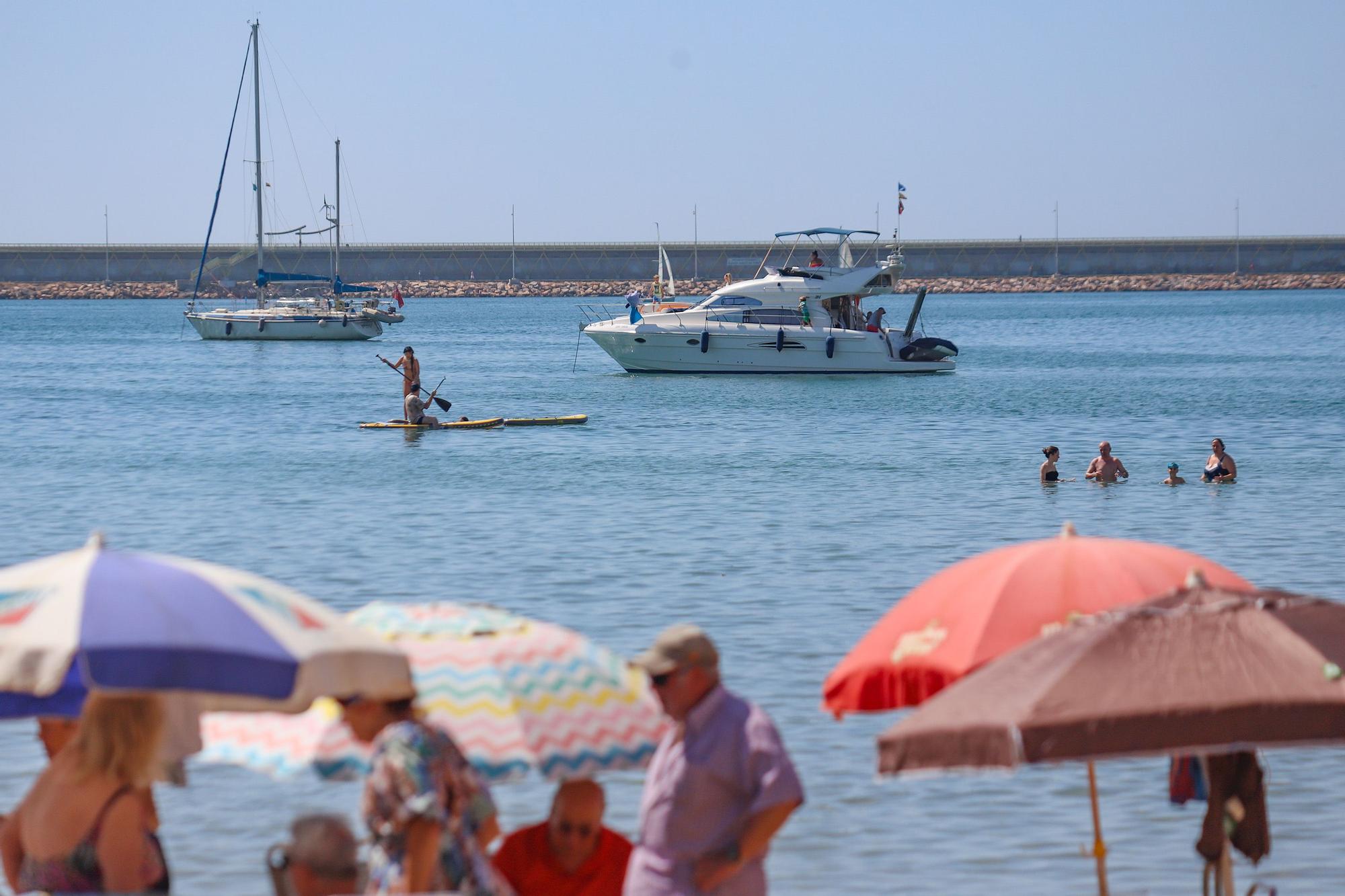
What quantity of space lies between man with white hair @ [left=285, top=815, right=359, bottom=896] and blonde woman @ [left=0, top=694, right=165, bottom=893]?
1.80 ft

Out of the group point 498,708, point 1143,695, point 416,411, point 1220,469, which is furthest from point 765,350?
point 1143,695

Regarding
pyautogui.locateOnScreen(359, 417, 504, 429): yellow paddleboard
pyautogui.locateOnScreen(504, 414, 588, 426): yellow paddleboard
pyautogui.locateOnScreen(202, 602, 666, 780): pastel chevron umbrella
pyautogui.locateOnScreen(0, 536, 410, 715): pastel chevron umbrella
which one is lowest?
pyautogui.locateOnScreen(504, 414, 588, 426): yellow paddleboard

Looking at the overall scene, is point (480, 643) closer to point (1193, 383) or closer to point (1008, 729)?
point (1008, 729)

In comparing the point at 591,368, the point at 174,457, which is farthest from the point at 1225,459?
the point at 591,368

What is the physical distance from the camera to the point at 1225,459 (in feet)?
87.0

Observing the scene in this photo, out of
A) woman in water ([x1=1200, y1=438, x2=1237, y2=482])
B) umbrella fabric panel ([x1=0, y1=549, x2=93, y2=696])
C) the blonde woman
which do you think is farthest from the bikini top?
woman in water ([x1=1200, y1=438, x2=1237, y2=482])

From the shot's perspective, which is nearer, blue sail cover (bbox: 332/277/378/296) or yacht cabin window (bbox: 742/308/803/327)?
yacht cabin window (bbox: 742/308/803/327)

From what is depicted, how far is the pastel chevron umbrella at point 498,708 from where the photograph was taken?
5836 millimetres

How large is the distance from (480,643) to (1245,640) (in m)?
2.52

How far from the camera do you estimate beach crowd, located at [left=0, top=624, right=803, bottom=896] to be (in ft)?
16.0

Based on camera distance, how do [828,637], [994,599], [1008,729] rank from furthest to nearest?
[828,637], [994,599], [1008,729]

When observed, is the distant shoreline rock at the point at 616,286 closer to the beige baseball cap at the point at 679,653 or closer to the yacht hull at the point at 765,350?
the yacht hull at the point at 765,350

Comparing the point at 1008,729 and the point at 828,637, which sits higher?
the point at 1008,729

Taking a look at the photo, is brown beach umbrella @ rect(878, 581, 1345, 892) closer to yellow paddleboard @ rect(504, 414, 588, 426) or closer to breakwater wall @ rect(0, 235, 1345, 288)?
yellow paddleboard @ rect(504, 414, 588, 426)
